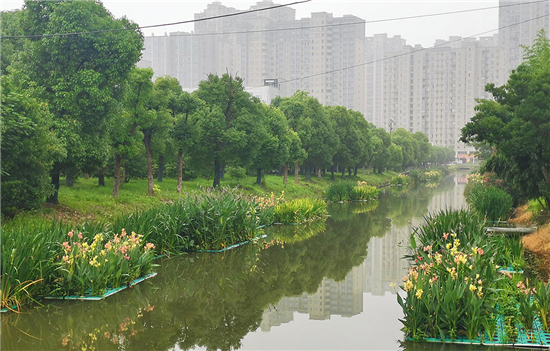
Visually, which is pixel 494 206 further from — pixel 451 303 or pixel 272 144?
pixel 272 144

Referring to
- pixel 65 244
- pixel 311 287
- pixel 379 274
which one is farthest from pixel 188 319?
pixel 379 274

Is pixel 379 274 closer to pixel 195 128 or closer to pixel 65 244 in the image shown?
pixel 65 244

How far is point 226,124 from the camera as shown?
33.0 m

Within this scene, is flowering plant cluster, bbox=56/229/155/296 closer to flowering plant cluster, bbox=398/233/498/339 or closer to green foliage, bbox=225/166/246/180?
flowering plant cluster, bbox=398/233/498/339

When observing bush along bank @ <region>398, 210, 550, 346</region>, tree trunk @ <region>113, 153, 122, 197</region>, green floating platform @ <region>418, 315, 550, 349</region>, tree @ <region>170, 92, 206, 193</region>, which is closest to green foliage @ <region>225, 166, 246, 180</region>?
tree @ <region>170, 92, 206, 193</region>

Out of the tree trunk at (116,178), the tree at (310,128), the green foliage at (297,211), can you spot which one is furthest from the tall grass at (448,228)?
the tree at (310,128)

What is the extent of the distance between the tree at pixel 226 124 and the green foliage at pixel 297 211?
21.4ft

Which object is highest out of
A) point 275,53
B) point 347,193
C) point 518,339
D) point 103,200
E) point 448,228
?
point 275,53

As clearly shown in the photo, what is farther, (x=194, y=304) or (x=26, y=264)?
(x=194, y=304)

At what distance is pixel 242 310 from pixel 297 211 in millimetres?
15087

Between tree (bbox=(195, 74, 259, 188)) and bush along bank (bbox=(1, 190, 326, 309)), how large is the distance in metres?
13.9

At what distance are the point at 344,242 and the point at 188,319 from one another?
11.1m

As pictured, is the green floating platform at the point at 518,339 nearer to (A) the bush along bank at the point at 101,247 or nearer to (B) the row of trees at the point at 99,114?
(A) the bush along bank at the point at 101,247

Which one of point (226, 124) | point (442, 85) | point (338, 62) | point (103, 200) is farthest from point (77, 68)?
point (442, 85)
